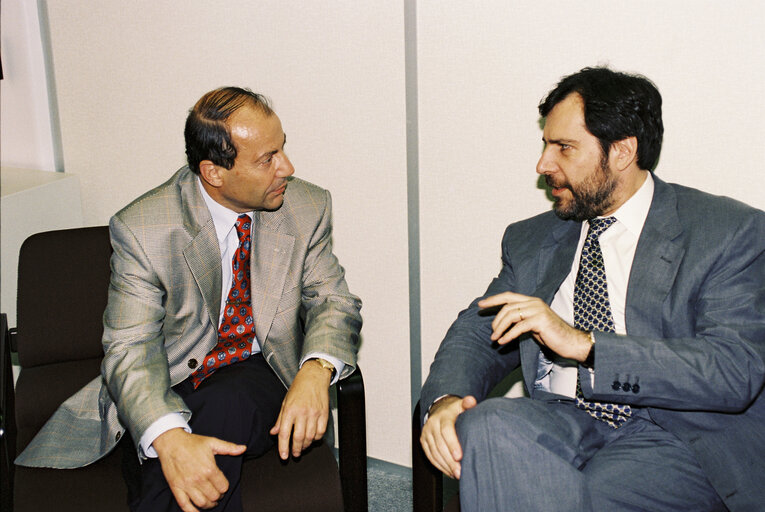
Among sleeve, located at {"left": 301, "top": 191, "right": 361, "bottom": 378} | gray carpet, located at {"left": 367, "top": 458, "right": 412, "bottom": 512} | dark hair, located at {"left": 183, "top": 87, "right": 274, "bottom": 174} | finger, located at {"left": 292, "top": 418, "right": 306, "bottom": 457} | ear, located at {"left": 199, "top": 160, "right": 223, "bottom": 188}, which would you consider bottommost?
gray carpet, located at {"left": 367, "top": 458, "right": 412, "bottom": 512}

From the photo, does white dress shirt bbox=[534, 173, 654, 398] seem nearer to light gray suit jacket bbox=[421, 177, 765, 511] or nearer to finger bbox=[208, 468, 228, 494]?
light gray suit jacket bbox=[421, 177, 765, 511]

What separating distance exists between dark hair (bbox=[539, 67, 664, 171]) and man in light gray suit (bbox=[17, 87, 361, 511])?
0.83m

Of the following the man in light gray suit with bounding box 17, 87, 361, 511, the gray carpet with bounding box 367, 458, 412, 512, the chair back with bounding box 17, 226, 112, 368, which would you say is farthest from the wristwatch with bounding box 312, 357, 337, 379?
the gray carpet with bounding box 367, 458, 412, 512

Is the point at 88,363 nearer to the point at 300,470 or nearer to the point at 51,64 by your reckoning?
the point at 300,470

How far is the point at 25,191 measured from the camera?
2988 millimetres

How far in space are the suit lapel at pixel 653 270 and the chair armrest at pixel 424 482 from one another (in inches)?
23.8

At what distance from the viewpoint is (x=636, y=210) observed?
2082mm

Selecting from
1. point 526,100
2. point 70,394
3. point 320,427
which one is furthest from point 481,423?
point 70,394

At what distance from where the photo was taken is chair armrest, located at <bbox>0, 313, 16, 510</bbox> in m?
2.10

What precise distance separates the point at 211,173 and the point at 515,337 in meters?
0.98

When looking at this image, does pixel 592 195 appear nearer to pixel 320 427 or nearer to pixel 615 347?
pixel 615 347

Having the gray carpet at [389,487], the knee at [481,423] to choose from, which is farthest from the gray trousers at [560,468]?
the gray carpet at [389,487]

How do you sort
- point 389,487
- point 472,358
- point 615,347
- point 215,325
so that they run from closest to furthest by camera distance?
point 615,347 < point 472,358 < point 215,325 < point 389,487

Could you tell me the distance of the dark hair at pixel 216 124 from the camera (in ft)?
7.13
